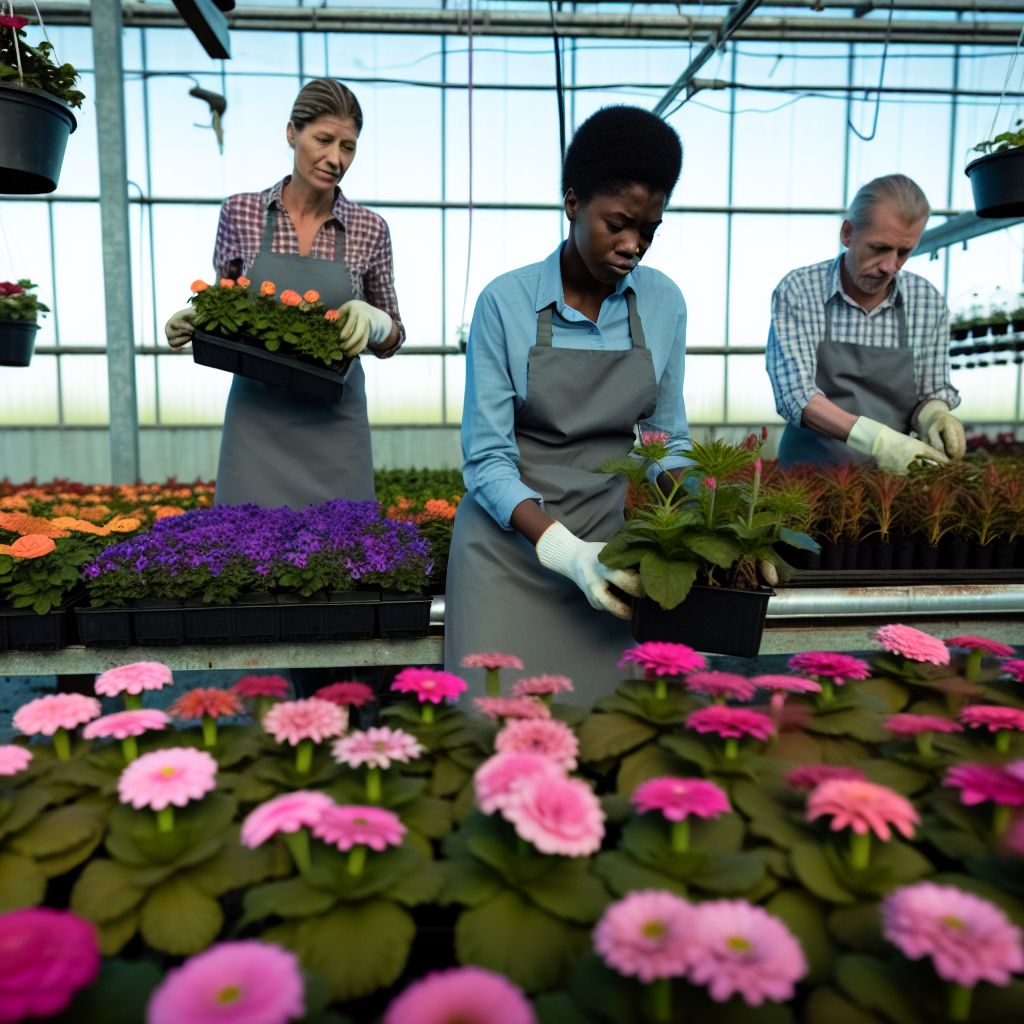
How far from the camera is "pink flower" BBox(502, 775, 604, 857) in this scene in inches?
21.0

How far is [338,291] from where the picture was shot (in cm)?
248

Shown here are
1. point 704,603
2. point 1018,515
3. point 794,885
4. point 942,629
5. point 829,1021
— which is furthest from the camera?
point 1018,515

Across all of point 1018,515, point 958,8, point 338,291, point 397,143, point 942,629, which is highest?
point 958,8

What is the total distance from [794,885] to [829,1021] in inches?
5.6

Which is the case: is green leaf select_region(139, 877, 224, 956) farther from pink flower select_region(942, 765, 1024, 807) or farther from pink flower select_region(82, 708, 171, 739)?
pink flower select_region(942, 765, 1024, 807)

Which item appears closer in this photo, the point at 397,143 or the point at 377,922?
the point at 377,922

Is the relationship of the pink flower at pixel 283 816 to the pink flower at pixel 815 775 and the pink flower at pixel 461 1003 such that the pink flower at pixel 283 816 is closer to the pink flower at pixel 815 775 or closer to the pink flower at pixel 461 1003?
the pink flower at pixel 461 1003

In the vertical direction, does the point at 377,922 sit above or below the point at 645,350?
below

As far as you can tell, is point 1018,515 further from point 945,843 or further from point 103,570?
point 103,570

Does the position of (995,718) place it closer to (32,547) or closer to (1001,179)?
(32,547)

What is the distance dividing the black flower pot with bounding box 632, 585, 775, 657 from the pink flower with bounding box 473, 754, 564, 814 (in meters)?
0.71

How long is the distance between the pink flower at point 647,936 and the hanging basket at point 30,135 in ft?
7.75

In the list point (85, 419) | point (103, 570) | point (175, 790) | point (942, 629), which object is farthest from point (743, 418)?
point (175, 790)

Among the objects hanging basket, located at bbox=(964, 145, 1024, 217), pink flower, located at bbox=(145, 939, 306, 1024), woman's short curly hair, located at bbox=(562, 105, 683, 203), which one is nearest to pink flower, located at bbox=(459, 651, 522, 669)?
pink flower, located at bbox=(145, 939, 306, 1024)
